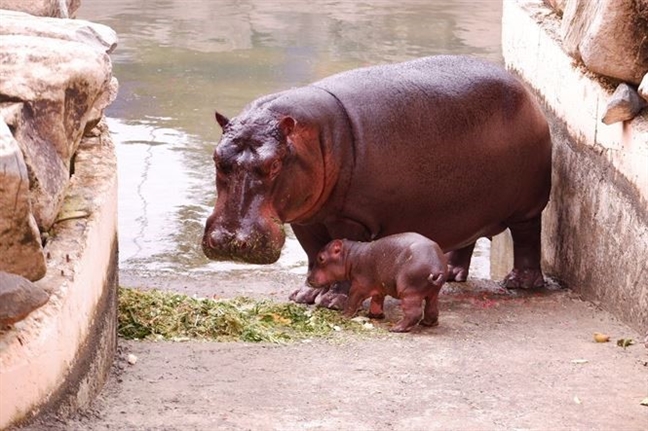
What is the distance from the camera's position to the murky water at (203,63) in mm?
7324

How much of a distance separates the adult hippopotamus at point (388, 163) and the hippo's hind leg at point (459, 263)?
16 centimetres

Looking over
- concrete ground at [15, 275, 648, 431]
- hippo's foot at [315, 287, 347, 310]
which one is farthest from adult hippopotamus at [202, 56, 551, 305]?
concrete ground at [15, 275, 648, 431]

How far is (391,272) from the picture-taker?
5.07m

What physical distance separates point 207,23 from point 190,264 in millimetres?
7349

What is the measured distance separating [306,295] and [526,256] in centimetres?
120

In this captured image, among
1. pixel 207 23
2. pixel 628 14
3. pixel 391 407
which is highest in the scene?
pixel 628 14

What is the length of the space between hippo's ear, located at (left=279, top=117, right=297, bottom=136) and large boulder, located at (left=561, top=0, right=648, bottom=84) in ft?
4.26

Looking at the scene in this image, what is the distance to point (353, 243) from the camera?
5.35 metres

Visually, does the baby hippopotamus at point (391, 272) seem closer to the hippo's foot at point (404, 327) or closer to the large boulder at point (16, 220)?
the hippo's foot at point (404, 327)

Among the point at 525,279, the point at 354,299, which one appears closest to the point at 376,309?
the point at 354,299

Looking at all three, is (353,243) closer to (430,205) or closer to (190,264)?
(430,205)

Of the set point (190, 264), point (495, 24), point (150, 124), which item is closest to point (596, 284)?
point (190, 264)

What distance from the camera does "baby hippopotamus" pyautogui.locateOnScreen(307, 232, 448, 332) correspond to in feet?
16.3

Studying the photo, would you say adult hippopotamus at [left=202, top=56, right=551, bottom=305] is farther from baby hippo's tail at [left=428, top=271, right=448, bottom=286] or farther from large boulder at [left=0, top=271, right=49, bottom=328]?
large boulder at [left=0, top=271, right=49, bottom=328]
